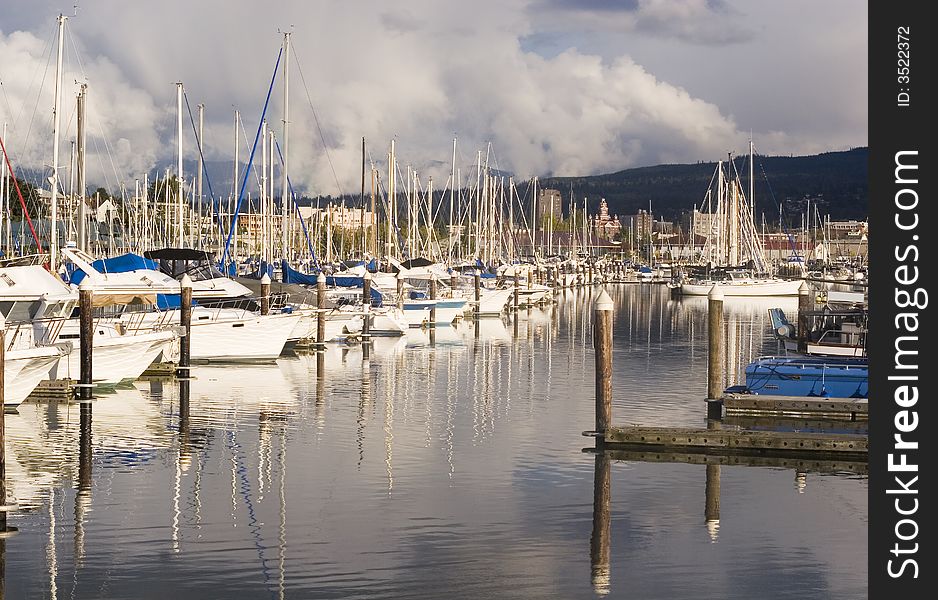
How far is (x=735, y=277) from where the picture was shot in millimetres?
130750

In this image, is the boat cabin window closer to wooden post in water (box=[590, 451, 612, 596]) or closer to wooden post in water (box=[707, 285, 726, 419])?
wooden post in water (box=[590, 451, 612, 596])

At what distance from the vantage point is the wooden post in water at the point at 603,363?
2745cm

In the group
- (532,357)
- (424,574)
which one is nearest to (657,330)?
(532,357)

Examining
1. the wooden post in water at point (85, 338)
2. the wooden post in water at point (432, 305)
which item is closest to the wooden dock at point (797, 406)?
the wooden post in water at point (85, 338)

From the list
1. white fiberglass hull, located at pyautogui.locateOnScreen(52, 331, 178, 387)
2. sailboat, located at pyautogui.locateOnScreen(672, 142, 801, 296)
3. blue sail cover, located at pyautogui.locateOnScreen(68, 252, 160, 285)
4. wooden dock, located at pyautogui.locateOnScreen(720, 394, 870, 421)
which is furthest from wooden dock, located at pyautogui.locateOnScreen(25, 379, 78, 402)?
sailboat, located at pyautogui.locateOnScreen(672, 142, 801, 296)

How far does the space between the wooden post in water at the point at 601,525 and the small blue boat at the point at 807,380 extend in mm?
7131

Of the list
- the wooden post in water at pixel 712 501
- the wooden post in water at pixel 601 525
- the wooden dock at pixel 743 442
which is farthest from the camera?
the wooden dock at pixel 743 442

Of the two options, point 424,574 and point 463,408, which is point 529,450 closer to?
point 463,408

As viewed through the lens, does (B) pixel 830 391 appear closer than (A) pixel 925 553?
No

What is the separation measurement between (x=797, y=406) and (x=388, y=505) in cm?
1277

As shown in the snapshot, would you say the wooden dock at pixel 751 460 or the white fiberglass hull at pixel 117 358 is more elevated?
the white fiberglass hull at pixel 117 358

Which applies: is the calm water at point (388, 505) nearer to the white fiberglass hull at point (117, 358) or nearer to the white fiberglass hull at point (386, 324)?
the white fiberglass hull at point (117, 358)

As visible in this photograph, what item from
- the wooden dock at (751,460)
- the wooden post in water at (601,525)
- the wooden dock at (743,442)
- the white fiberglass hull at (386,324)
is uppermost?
the white fiberglass hull at (386,324)

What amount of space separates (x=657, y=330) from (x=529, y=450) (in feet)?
152
